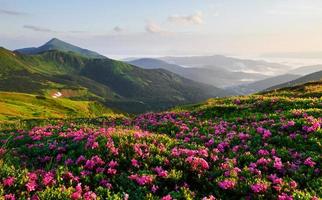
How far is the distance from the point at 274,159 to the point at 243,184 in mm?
2701

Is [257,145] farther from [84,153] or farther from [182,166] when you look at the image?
[84,153]

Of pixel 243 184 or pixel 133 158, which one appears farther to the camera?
pixel 133 158

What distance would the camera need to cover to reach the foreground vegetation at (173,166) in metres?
11.2

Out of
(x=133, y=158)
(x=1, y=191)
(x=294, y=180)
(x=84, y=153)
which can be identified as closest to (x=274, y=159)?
(x=294, y=180)

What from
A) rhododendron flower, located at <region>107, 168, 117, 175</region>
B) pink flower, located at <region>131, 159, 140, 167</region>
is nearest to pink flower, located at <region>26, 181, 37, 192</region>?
rhododendron flower, located at <region>107, 168, 117, 175</region>

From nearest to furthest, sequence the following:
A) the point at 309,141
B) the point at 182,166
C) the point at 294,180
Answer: the point at 294,180
the point at 182,166
the point at 309,141

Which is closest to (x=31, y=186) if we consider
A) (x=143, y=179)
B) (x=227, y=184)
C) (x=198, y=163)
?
(x=143, y=179)

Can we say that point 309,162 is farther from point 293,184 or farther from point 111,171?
point 111,171

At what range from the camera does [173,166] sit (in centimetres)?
1318

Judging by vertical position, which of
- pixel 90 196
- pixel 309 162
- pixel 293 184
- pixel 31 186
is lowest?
pixel 90 196

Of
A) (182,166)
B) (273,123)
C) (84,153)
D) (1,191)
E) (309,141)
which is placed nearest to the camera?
(1,191)

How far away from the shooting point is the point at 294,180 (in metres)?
12.2

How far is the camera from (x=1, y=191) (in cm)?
1030

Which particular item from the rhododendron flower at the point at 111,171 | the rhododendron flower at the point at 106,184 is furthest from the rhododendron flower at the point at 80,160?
the rhododendron flower at the point at 106,184
